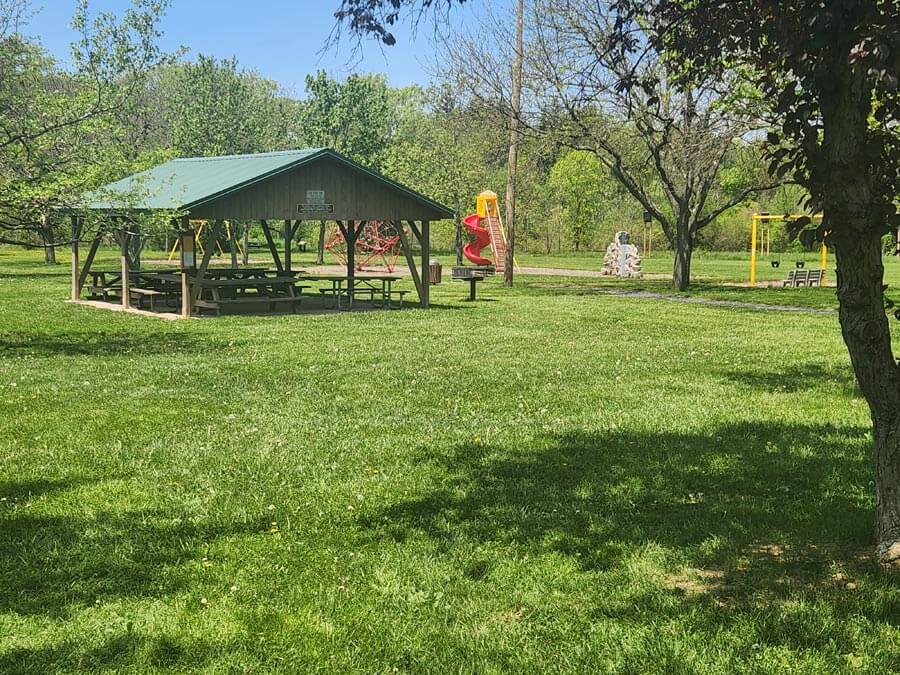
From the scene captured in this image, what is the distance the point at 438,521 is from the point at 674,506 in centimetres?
147

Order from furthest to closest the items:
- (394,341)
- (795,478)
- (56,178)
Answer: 1. (394,341)
2. (56,178)
3. (795,478)

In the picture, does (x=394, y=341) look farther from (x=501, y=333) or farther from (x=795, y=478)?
(x=795, y=478)

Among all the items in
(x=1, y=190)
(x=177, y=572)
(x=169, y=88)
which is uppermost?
A: (x=169, y=88)

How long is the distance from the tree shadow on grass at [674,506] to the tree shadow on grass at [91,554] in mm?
1099

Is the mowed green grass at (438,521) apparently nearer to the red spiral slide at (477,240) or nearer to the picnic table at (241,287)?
the picnic table at (241,287)

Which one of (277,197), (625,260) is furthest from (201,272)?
(625,260)

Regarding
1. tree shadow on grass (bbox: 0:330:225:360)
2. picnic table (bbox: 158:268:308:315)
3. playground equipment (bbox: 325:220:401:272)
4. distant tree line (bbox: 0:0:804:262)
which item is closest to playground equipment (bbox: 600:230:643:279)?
distant tree line (bbox: 0:0:804:262)

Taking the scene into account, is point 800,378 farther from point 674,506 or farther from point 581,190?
point 581,190

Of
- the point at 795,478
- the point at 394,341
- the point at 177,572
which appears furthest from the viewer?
the point at 394,341

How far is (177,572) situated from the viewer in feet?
16.1

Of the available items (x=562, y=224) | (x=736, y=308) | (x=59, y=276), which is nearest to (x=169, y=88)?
(x=562, y=224)

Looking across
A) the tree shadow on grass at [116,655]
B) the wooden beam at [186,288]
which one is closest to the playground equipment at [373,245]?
the wooden beam at [186,288]

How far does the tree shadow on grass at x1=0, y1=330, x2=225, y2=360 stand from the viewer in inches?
541

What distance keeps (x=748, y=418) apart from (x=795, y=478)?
87.7 inches
